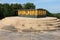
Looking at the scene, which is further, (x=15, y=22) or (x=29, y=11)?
(x=29, y=11)

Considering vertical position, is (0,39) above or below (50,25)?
above

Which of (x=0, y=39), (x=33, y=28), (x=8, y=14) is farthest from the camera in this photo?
(x=8, y=14)

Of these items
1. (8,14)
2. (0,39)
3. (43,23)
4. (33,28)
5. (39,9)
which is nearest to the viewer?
(0,39)

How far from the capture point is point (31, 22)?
3834 cm

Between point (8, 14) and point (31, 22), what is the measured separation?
69.5ft

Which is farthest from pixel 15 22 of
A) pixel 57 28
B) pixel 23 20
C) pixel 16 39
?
pixel 16 39

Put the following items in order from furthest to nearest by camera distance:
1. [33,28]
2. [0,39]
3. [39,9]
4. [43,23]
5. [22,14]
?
[22,14] < [39,9] < [43,23] < [33,28] < [0,39]

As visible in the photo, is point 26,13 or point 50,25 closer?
point 50,25

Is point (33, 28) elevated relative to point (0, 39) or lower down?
lower down

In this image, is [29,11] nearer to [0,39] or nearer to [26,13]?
[26,13]

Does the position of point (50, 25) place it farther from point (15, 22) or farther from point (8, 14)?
point (8, 14)

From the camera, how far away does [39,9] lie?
4509 cm

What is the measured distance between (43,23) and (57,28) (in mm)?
3472

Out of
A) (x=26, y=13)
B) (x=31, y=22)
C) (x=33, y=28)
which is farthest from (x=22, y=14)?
(x=33, y=28)
